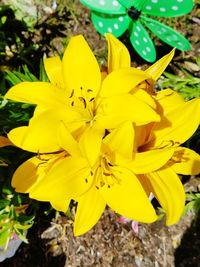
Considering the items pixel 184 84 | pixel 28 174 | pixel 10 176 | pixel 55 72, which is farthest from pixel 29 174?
pixel 184 84

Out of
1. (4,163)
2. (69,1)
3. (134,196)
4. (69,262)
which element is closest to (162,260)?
(69,262)

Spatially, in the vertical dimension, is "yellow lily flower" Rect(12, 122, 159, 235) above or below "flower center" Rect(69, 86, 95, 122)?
below

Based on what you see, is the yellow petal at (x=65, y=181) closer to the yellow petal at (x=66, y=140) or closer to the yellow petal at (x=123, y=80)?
the yellow petal at (x=66, y=140)

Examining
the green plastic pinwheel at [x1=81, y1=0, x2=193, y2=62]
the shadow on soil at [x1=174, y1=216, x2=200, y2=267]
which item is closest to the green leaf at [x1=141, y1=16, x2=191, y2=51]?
the green plastic pinwheel at [x1=81, y1=0, x2=193, y2=62]

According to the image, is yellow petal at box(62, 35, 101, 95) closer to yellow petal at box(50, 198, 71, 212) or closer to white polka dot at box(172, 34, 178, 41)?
yellow petal at box(50, 198, 71, 212)

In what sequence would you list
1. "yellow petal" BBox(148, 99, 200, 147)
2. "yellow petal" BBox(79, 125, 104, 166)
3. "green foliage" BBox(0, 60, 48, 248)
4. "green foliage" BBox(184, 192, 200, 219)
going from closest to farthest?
"yellow petal" BBox(79, 125, 104, 166)
"yellow petal" BBox(148, 99, 200, 147)
"green foliage" BBox(0, 60, 48, 248)
"green foliage" BBox(184, 192, 200, 219)


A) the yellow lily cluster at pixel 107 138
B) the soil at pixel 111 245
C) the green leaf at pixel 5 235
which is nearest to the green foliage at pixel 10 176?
the green leaf at pixel 5 235

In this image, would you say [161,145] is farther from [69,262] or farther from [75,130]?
[69,262]
